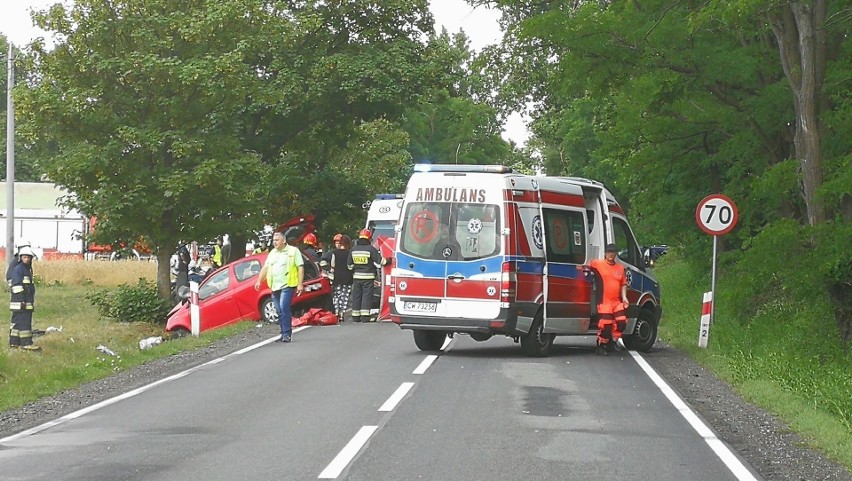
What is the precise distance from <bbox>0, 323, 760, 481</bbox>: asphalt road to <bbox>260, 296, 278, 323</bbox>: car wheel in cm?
868

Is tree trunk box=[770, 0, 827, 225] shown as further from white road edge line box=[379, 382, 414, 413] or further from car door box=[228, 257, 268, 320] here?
car door box=[228, 257, 268, 320]

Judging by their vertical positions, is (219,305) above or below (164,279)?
below

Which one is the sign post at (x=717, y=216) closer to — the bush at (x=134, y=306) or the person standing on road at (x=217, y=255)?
the bush at (x=134, y=306)

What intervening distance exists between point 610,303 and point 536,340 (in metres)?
1.29

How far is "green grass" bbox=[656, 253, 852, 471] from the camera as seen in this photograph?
12367mm

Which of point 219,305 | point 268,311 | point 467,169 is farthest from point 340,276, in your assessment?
point 467,169

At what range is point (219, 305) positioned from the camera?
2688cm

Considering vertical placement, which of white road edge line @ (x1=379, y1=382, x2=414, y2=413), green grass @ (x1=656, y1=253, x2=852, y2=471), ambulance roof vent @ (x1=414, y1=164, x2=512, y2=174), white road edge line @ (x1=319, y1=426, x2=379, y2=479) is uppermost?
ambulance roof vent @ (x1=414, y1=164, x2=512, y2=174)

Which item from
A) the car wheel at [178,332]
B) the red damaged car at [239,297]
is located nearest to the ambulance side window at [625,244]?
the red damaged car at [239,297]

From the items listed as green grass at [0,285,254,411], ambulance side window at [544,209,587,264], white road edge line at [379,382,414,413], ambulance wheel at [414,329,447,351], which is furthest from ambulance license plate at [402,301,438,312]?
green grass at [0,285,254,411]

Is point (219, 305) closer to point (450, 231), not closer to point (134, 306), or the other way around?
point (134, 306)

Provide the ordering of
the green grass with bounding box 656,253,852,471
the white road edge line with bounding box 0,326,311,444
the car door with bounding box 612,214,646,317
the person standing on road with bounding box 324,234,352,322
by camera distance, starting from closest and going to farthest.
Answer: the white road edge line with bounding box 0,326,311,444 < the green grass with bounding box 656,253,852,471 < the car door with bounding box 612,214,646,317 < the person standing on road with bounding box 324,234,352,322

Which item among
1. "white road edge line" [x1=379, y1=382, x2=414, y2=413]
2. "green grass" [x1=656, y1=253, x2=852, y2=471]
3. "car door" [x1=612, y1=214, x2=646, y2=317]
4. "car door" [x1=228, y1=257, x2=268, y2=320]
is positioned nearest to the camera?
"green grass" [x1=656, y1=253, x2=852, y2=471]

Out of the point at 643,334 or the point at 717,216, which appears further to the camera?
the point at 717,216
